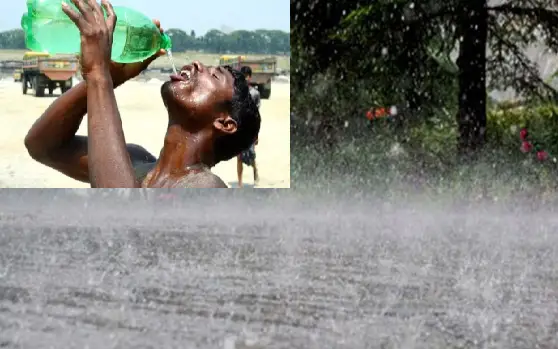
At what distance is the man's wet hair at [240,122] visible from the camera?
6.49ft

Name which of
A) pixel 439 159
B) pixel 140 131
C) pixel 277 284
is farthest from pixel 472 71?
pixel 277 284

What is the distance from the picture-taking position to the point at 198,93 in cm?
193

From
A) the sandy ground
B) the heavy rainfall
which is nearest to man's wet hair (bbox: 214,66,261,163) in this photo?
the heavy rainfall

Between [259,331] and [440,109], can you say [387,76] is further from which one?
[259,331]

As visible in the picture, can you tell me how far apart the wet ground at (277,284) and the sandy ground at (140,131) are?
77 cm

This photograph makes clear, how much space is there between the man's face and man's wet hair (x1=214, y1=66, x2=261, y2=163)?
0.06 feet

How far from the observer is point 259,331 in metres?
4.95

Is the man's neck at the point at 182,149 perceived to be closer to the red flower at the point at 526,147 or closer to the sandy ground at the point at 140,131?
the sandy ground at the point at 140,131

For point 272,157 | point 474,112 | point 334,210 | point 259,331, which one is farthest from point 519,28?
point 259,331

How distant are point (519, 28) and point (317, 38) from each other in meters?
3.35

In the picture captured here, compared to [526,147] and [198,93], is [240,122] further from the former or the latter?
[526,147]

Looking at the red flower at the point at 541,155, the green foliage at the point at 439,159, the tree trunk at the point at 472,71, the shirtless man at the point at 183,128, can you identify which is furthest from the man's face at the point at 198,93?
the tree trunk at the point at 472,71

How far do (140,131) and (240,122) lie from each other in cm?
827

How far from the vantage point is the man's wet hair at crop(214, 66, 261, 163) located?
1.98m
